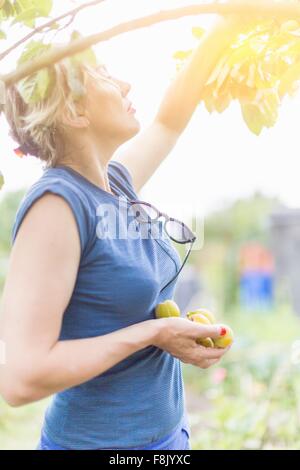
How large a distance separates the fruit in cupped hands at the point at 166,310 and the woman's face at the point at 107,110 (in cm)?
39

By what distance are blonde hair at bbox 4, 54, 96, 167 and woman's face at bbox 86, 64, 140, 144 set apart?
33 millimetres

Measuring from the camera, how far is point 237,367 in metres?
5.51

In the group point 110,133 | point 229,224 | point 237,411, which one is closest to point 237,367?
point 237,411

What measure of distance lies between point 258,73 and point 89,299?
2.30ft

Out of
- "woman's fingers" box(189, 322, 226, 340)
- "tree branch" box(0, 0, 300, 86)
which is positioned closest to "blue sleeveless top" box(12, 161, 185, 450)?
"woman's fingers" box(189, 322, 226, 340)

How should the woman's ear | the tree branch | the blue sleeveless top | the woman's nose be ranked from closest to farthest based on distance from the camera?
the tree branch → the blue sleeveless top → the woman's ear → the woman's nose

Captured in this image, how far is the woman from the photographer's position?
1.32m

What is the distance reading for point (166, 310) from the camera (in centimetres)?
155

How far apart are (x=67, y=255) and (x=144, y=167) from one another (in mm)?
676

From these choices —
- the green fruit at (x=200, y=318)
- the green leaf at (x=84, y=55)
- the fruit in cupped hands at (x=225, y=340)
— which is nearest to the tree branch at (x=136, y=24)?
the green leaf at (x=84, y=55)

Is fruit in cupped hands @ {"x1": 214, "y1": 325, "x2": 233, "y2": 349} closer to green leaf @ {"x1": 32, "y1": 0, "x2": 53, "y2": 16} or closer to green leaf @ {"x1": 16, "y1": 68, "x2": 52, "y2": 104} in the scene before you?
green leaf @ {"x1": 16, "y1": 68, "x2": 52, "y2": 104}

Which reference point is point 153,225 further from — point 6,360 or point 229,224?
point 229,224

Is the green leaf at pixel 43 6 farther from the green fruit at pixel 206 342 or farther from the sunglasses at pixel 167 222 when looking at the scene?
the green fruit at pixel 206 342

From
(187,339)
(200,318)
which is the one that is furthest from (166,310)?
(200,318)
